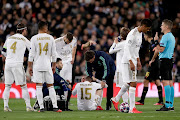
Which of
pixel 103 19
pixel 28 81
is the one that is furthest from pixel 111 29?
pixel 28 81

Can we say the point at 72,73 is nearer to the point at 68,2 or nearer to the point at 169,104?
the point at 169,104

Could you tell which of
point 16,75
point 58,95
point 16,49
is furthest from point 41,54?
point 58,95

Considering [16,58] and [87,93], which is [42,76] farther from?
[87,93]

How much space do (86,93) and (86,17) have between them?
11.0m

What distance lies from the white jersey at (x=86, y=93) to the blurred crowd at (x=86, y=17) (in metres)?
7.96

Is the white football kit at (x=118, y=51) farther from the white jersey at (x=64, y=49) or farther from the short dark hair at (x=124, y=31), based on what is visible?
the white jersey at (x=64, y=49)

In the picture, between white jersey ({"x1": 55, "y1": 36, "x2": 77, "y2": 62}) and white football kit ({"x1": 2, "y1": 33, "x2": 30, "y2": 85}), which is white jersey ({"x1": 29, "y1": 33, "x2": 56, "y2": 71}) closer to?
white football kit ({"x1": 2, "y1": 33, "x2": 30, "y2": 85})

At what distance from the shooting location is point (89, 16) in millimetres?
21172

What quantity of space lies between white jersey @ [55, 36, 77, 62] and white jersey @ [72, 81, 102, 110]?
7.90ft

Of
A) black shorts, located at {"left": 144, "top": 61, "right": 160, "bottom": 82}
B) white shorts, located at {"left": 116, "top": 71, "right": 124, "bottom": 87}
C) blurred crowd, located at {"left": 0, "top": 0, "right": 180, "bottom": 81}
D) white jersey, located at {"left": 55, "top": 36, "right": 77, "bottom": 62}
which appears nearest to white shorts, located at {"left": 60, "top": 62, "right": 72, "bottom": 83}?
white jersey, located at {"left": 55, "top": 36, "right": 77, "bottom": 62}

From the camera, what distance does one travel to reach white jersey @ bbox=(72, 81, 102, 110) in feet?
35.4

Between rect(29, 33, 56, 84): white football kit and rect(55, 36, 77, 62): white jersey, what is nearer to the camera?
rect(29, 33, 56, 84): white football kit

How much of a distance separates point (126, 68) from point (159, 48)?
132cm

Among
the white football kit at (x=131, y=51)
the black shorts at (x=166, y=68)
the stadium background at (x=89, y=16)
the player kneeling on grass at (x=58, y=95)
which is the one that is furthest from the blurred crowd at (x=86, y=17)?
the white football kit at (x=131, y=51)
